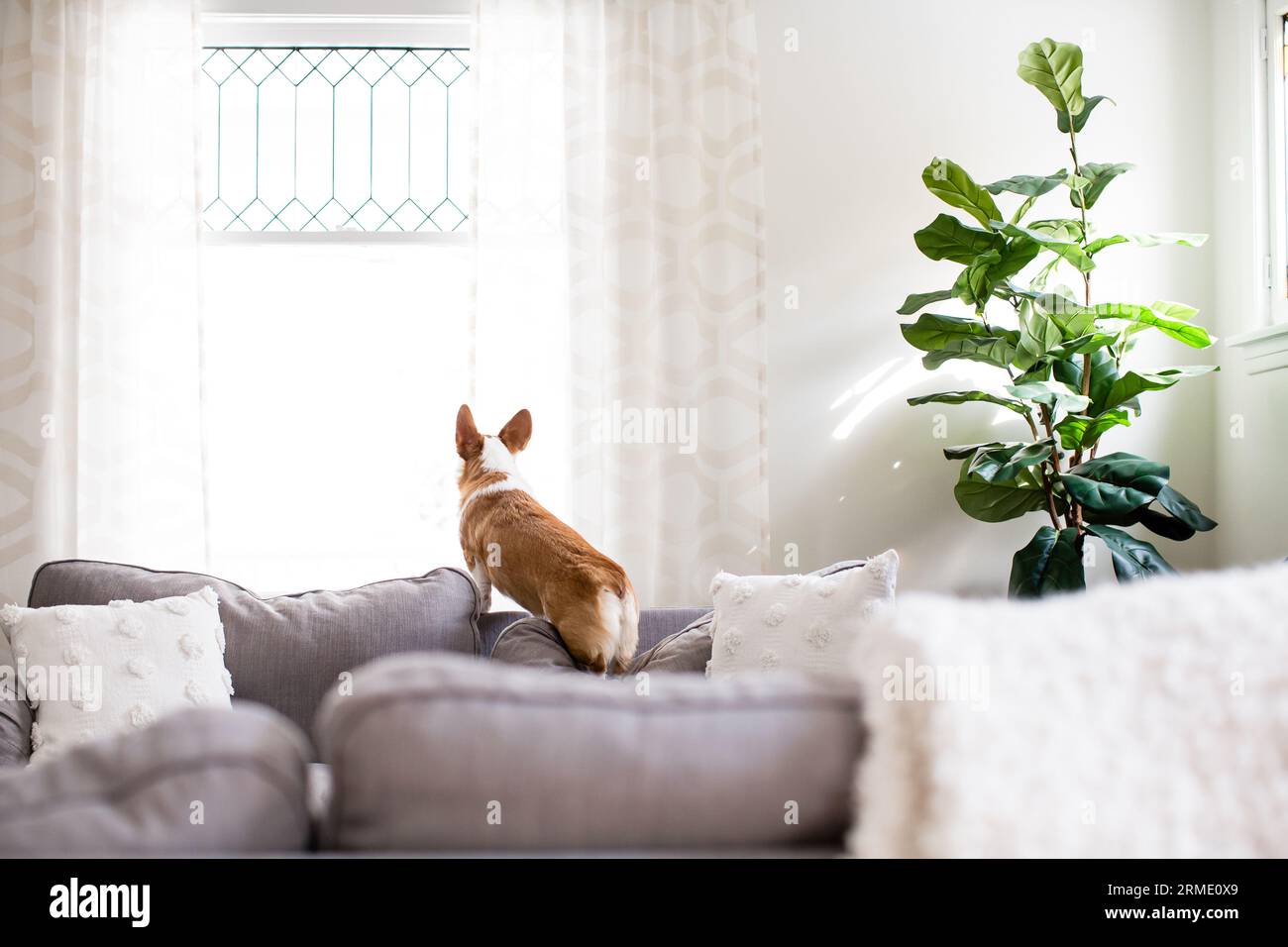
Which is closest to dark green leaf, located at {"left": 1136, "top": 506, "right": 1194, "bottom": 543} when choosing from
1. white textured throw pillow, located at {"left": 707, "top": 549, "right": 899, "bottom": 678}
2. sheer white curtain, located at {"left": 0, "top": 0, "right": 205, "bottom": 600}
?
white textured throw pillow, located at {"left": 707, "top": 549, "right": 899, "bottom": 678}

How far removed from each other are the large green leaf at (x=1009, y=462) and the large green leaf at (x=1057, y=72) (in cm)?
97

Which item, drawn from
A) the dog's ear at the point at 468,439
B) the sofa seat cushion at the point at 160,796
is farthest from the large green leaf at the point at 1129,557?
the sofa seat cushion at the point at 160,796

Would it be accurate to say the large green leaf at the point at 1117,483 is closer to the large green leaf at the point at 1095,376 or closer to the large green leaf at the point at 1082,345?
the large green leaf at the point at 1095,376

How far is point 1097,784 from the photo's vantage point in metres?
0.54

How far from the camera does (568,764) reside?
0.57 meters

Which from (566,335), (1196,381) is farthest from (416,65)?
(1196,381)

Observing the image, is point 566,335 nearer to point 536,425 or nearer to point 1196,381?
point 536,425

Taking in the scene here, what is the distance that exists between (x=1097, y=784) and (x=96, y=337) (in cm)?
330

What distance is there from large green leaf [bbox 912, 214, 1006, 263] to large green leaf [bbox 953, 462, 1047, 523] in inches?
24.5

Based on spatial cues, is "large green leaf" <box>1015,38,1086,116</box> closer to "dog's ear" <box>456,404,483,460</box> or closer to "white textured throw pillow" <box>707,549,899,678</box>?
"white textured throw pillow" <box>707,549,899,678</box>

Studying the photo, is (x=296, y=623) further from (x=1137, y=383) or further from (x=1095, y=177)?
(x=1095, y=177)

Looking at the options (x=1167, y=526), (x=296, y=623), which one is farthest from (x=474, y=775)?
(x=1167, y=526)

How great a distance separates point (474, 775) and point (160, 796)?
19 cm
